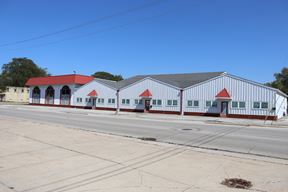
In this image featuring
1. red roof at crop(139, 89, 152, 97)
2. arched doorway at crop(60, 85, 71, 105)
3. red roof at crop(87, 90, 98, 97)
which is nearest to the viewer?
red roof at crop(139, 89, 152, 97)

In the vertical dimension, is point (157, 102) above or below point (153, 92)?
below

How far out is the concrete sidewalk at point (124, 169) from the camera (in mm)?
6520

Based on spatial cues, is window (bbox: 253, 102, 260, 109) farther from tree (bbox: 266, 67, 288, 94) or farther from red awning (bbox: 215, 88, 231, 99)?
tree (bbox: 266, 67, 288, 94)

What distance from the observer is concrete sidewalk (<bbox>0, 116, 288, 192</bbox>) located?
6520 mm

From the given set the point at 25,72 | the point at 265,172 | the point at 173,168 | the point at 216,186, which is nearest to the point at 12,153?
the point at 173,168

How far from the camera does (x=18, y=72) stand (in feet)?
415

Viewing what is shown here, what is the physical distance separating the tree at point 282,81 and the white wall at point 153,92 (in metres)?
40.2

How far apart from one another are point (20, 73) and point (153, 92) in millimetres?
96033

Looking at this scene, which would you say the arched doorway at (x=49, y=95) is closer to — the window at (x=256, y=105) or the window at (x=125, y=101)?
the window at (x=125, y=101)

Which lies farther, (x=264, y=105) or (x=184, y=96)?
(x=184, y=96)

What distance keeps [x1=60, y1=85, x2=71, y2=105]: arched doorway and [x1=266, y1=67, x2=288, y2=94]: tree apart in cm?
4944

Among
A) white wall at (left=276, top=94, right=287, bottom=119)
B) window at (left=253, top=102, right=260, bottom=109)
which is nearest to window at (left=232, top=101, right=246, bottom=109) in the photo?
window at (left=253, top=102, right=260, bottom=109)

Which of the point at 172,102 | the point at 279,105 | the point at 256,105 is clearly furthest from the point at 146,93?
the point at 279,105

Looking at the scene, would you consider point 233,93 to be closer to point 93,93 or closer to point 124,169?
point 93,93
